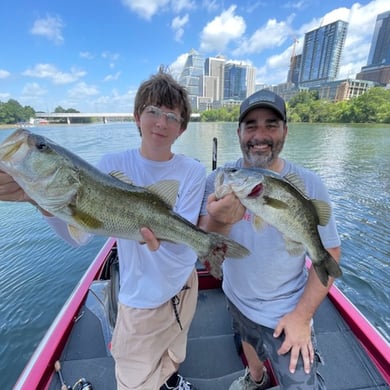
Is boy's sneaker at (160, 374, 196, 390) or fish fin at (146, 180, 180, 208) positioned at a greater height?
fish fin at (146, 180, 180, 208)

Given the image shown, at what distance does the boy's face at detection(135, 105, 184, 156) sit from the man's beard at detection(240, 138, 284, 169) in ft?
2.45

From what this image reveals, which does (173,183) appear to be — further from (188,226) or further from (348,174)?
(348,174)

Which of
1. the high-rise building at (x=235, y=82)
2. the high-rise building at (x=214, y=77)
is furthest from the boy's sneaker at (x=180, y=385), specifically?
the high-rise building at (x=235, y=82)

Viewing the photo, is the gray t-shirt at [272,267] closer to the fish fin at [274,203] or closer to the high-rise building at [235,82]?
the fish fin at [274,203]

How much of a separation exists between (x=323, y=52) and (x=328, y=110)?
121 m

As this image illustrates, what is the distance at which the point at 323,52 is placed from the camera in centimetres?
15675

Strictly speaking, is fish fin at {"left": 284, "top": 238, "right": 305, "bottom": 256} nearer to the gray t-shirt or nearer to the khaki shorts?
the gray t-shirt

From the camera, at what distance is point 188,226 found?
6.25 ft

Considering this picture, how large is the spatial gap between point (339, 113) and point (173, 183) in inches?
3026

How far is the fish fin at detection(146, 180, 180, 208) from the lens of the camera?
1906 millimetres

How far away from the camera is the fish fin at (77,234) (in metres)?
1.82

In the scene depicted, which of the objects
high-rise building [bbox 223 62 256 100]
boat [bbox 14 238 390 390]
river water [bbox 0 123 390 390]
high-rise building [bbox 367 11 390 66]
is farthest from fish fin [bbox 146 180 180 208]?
high-rise building [bbox 367 11 390 66]

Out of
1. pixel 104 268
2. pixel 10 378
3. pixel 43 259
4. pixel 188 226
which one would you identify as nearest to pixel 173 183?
pixel 188 226

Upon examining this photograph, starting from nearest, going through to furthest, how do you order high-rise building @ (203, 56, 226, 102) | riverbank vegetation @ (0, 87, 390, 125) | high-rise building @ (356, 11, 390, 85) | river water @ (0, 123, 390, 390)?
river water @ (0, 123, 390, 390) → riverbank vegetation @ (0, 87, 390, 125) → high-rise building @ (203, 56, 226, 102) → high-rise building @ (356, 11, 390, 85)
